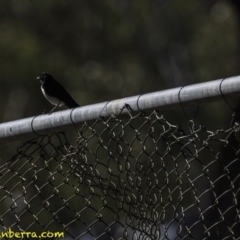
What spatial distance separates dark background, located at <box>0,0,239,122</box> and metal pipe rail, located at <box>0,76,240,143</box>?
9.78 metres

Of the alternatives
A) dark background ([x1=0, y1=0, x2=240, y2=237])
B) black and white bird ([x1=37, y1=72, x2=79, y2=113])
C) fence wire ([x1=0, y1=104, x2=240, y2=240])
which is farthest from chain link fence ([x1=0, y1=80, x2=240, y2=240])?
dark background ([x1=0, y1=0, x2=240, y2=237])

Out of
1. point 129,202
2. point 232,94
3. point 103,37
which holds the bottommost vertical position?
point 103,37

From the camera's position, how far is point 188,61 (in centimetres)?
1223

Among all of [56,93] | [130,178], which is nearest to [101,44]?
[56,93]

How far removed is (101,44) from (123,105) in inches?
434

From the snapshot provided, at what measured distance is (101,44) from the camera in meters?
13.4

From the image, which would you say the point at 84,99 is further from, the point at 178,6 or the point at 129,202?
the point at 129,202

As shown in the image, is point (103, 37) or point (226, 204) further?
point (103, 37)

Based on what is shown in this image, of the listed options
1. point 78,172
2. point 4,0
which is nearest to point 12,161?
point 78,172

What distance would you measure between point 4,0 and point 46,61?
5.97ft

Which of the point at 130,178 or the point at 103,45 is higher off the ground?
the point at 130,178

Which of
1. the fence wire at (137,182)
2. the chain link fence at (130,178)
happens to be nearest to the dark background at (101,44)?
the fence wire at (137,182)

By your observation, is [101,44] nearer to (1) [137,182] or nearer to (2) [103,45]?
(2) [103,45]

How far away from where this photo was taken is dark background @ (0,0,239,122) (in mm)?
12672
